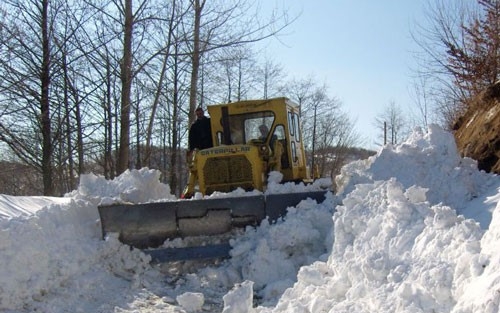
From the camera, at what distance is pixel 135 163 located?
77.6ft

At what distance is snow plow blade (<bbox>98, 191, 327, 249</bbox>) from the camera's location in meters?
7.83

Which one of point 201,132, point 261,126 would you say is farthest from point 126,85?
point 261,126

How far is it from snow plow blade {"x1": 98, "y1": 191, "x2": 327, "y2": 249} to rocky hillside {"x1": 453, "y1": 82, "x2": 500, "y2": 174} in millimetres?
A: 2421

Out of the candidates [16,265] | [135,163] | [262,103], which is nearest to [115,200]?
[16,265]

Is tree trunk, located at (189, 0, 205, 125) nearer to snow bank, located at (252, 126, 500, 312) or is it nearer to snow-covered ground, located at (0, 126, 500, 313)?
snow-covered ground, located at (0, 126, 500, 313)

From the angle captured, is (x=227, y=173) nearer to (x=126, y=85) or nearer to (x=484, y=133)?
(x=484, y=133)

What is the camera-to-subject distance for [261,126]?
1054cm

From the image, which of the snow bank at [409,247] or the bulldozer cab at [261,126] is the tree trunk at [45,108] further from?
the snow bank at [409,247]

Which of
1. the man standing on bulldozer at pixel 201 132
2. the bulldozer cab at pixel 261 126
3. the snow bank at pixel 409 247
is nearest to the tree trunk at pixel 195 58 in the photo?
the man standing on bulldozer at pixel 201 132

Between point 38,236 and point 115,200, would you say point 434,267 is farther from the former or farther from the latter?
point 115,200

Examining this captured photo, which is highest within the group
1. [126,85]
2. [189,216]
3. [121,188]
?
[126,85]

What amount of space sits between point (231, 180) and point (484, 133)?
4073mm

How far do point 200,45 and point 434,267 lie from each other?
14603 millimetres

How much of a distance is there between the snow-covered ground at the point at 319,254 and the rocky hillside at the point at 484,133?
946 mm
